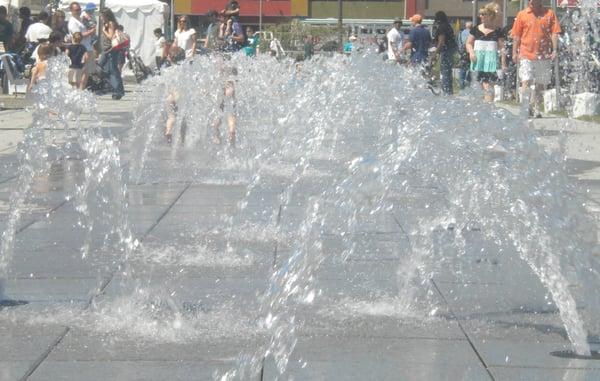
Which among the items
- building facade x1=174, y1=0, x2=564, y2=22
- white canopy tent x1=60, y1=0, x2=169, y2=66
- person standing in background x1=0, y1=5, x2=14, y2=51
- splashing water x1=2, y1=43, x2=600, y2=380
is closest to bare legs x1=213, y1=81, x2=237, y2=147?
splashing water x1=2, y1=43, x2=600, y2=380

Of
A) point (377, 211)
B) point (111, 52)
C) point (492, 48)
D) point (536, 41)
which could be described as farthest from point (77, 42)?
point (377, 211)

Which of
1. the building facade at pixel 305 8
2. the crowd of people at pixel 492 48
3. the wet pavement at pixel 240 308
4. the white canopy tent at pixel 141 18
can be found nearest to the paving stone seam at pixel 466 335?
the wet pavement at pixel 240 308

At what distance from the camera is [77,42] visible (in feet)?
73.8

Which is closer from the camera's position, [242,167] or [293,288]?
[293,288]

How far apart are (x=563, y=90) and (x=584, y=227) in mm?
16620

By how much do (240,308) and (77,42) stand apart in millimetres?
17340

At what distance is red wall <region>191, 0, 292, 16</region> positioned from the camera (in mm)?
67062

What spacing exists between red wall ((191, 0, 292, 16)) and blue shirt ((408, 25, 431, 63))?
1746 inches

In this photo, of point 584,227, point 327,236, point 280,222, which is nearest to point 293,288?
point 584,227

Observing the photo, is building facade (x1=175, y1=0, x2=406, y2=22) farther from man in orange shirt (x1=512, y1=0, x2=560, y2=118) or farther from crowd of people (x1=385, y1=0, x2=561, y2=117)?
man in orange shirt (x1=512, y1=0, x2=560, y2=118)

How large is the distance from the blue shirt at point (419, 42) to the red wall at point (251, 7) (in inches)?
1746

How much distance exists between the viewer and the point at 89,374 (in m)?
4.71

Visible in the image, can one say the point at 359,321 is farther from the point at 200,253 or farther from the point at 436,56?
the point at 436,56

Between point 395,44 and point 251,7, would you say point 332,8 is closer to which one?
point 251,7
